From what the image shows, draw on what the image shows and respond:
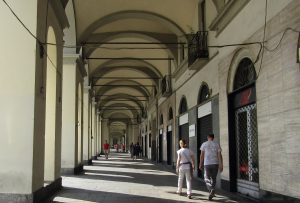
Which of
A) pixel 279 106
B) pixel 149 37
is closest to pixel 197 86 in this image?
pixel 149 37

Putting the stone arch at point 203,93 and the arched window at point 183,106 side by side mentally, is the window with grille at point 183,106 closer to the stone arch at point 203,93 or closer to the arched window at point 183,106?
the arched window at point 183,106

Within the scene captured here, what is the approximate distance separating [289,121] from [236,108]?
158 inches

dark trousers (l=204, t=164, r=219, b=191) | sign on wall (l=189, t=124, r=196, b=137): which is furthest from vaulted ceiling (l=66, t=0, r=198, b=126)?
dark trousers (l=204, t=164, r=219, b=191)

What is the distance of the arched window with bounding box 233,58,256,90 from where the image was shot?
37.3 feet

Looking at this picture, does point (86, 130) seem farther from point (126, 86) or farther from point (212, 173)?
point (212, 173)

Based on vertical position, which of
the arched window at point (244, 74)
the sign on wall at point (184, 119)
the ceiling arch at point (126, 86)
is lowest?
the sign on wall at point (184, 119)

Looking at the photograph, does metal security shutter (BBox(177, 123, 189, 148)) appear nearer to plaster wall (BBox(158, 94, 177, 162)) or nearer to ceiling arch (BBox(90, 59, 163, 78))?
plaster wall (BBox(158, 94, 177, 162))

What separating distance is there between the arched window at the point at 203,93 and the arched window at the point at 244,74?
3427 mm

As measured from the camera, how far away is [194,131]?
18000 millimetres

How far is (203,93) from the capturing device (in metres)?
17.1

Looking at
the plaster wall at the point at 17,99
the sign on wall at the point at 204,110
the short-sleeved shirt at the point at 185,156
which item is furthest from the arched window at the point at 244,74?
the plaster wall at the point at 17,99

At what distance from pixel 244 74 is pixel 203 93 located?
5.11 m

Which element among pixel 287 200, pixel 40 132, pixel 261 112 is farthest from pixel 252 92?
pixel 40 132

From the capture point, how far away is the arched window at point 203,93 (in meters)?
16.2
